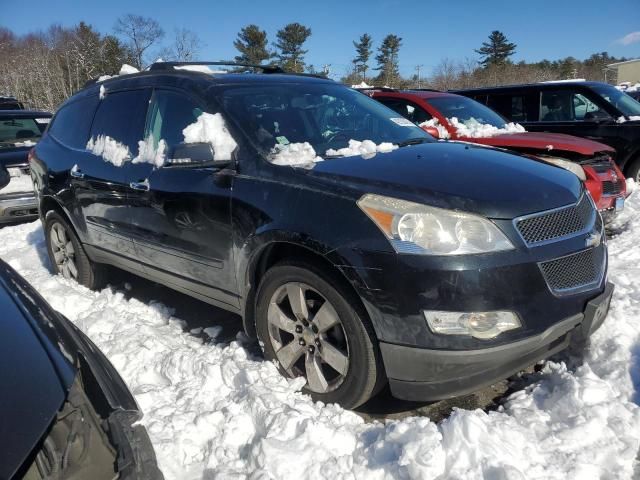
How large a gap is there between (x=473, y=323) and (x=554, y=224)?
66 centimetres

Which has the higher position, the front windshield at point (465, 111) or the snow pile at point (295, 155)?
the front windshield at point (465, 111)

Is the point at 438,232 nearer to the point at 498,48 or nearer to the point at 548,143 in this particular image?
the point at 548,143

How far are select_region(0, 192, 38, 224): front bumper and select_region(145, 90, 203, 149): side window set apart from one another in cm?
466

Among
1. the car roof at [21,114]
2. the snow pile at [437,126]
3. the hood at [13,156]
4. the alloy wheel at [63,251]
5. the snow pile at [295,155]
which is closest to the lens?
the snow pile at [295,155]

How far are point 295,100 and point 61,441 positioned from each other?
8.66 ft

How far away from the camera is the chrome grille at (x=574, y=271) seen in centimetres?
234

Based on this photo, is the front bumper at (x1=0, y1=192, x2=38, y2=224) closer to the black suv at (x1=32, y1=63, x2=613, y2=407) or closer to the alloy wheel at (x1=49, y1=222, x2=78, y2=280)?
the alloy wheel at (x1=49, y1=222, x2=78, y2=280)

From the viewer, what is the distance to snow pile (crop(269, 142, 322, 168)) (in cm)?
286

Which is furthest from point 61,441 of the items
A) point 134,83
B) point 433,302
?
point 134,83

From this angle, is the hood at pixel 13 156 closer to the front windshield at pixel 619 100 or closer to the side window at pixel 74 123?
the side window at pixel 74 123

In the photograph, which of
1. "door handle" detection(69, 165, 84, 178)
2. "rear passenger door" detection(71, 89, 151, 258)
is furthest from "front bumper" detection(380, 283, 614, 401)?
"door handle" detection(69, 165, 84, 178)

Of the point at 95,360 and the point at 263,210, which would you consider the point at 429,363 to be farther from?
the point at 95,360

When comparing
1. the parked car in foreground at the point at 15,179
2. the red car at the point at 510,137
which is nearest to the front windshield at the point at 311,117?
the red car at the point at 510,137

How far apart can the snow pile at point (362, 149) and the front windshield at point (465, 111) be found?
393 centimetres
